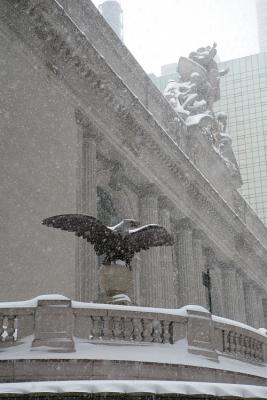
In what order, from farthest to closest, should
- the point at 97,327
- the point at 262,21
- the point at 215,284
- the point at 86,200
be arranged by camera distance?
the point at 262,21, the point at 215,284, the point at 86,200, the point at 97,327

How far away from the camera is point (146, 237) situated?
15.0 meters

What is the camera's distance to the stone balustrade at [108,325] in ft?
38.7

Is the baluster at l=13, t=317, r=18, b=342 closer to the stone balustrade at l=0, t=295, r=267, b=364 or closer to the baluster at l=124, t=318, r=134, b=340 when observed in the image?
the stone balustrade at l=0, t=295, r=267, b=364

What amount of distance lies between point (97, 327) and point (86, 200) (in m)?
10.8

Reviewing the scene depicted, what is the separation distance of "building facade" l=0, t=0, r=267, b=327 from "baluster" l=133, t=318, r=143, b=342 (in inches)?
249

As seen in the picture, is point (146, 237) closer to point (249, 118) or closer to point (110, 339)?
point (110, 339)

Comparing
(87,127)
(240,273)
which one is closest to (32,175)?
(87,127)

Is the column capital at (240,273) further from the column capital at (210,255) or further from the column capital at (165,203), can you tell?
the column capital at (165,203)

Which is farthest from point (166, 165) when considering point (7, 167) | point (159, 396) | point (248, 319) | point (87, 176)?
point (159, 396)

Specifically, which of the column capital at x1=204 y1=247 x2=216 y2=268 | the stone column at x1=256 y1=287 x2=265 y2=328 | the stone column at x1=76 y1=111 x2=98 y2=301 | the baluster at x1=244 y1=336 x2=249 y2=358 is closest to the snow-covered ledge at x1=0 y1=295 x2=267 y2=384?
the baluster at x1=244 y1=336 x2=249 y2=358

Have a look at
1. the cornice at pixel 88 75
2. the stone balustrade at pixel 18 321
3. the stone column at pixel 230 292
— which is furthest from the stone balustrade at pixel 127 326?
the stone column at pixel 230 292

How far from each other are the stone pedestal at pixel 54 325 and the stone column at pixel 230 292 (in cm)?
2634

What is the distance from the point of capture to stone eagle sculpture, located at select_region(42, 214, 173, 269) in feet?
47.2

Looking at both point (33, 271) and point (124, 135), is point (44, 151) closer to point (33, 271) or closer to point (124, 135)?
point (33, 271)
